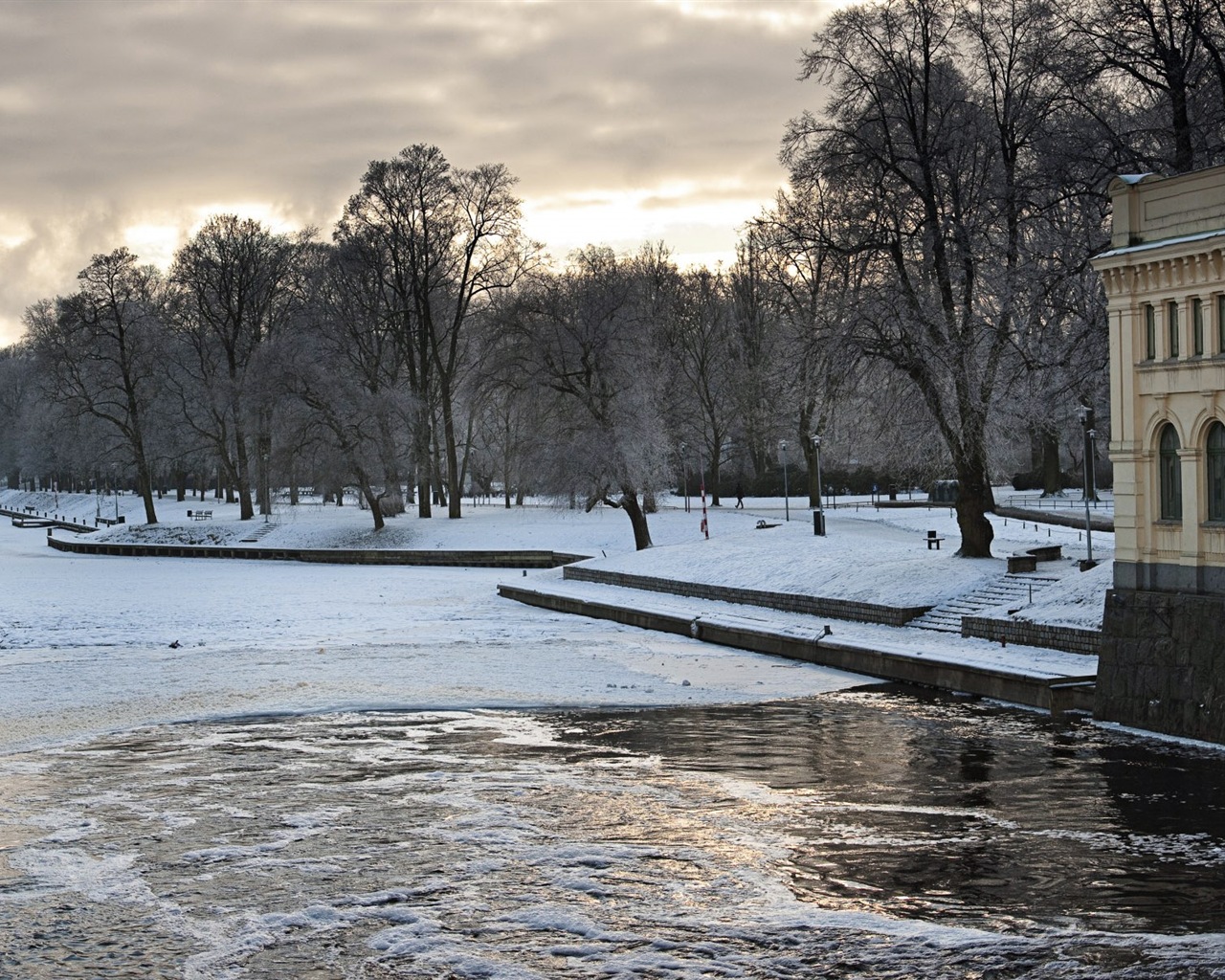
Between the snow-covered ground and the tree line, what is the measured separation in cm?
322

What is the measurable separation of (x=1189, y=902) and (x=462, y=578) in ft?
136

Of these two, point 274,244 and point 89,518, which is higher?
point 274,244

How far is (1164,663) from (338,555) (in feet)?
158

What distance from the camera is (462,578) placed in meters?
53.2

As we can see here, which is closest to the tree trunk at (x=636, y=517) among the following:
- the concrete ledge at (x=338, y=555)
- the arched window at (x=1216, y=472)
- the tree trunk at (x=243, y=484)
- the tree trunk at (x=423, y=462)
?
the concrete ledge at (x=338, y=555)

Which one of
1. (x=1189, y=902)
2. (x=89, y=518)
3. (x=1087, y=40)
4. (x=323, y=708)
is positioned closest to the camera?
(x=1189, y=902)

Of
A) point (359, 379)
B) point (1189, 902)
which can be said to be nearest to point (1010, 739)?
point (1189, 902)

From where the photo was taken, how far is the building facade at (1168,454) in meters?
21.2

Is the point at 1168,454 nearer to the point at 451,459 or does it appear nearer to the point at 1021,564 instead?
the point at 1021,564

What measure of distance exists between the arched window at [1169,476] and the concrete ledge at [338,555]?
3538cm

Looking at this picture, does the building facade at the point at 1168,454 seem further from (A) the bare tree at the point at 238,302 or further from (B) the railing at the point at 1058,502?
(A) the bare tree at the point at 238,302

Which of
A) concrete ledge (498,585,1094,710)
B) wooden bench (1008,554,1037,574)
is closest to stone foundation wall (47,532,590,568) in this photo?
concrete ledge (498,585,1094,710)

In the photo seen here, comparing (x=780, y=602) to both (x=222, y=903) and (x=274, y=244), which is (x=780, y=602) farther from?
(x=274, y=244)

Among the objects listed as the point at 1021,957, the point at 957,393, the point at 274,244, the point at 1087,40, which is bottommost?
the point at 1021,957
